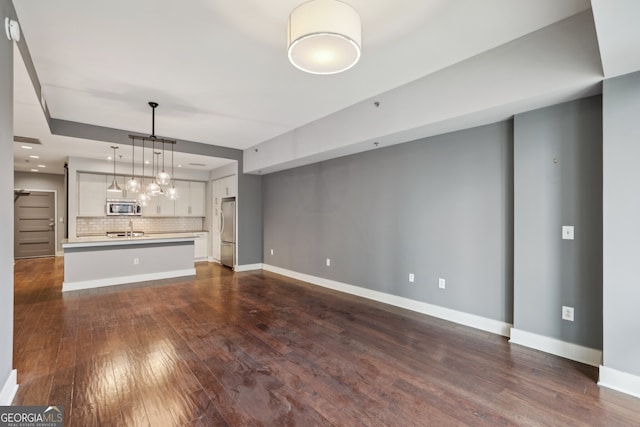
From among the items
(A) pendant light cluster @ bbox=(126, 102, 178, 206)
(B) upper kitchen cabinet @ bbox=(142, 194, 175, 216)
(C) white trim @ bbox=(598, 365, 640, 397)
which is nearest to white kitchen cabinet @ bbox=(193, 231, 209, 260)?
(B) upper kitchen cabinet @ bbox=(142, 194, 175, 216)

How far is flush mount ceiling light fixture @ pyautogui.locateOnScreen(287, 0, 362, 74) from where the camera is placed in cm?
175

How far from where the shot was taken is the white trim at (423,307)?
10.7ft

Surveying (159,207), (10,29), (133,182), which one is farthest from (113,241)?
(10,29)

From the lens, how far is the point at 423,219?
153 inches

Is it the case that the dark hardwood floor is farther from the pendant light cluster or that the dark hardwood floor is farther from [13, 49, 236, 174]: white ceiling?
[13, 49, 236, 174]: white ceiling

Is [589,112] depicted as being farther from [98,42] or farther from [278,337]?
[98,42]

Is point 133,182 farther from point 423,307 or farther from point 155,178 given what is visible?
point 423,307

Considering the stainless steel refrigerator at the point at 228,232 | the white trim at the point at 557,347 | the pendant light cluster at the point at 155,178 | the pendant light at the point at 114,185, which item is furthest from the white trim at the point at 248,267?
the white trim at the point at 557,347

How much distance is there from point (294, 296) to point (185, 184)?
5099mm

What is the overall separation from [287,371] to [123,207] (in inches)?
268

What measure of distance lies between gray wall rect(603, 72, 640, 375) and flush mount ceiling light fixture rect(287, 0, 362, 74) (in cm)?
209

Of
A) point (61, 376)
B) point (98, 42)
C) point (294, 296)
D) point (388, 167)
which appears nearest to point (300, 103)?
point (388, 167)

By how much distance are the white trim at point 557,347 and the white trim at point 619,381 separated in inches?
13.1

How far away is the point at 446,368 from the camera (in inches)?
98.4
